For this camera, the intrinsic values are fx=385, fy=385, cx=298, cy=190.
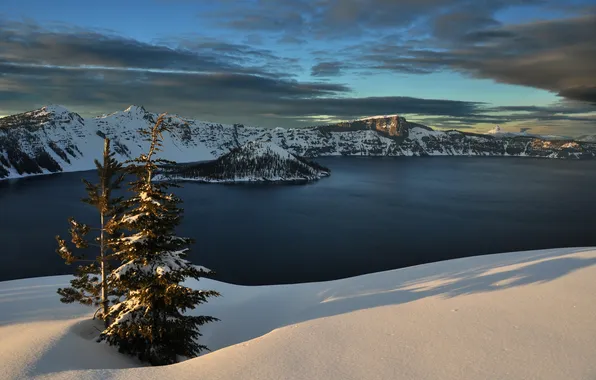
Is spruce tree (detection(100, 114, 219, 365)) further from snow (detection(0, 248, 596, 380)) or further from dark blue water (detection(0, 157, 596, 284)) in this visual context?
dark blue water (detection(0, 157, 596, 284))

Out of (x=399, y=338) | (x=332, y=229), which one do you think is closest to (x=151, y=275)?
(x=399, y=338)

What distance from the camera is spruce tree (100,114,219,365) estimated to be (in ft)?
51.8

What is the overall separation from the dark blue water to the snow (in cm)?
2968

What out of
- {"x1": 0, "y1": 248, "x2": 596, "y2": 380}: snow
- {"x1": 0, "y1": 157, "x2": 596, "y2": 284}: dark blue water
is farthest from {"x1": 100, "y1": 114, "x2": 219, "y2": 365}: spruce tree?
{"x1": 0, "y1": 157, "x2": 596, "y2": 284}: dark blue water

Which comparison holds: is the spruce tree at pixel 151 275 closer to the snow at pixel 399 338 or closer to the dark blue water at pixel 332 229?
the snow at pixel 399 338

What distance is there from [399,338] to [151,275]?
411 inches

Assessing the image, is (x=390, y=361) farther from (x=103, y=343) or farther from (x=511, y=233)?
(x=511, y=233)

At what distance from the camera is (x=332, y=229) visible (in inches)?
3460

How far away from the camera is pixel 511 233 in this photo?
265ft

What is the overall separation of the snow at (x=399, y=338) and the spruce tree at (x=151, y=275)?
1209mm

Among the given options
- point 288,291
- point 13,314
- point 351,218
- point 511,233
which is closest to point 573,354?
point 288,291

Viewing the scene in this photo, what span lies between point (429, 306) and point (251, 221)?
85455 millimetres

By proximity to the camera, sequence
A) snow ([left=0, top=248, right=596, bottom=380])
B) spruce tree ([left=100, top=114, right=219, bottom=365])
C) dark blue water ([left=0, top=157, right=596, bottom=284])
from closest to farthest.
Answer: snow ([left=0, top=248, right=596, bottom=380]) < spruce tree ([left=100, top=114, right=219, bottom=365]) < dark blue water ([left=0, top=157, right=596, bottom=284])

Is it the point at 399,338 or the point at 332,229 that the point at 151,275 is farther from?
the point at 332,229
